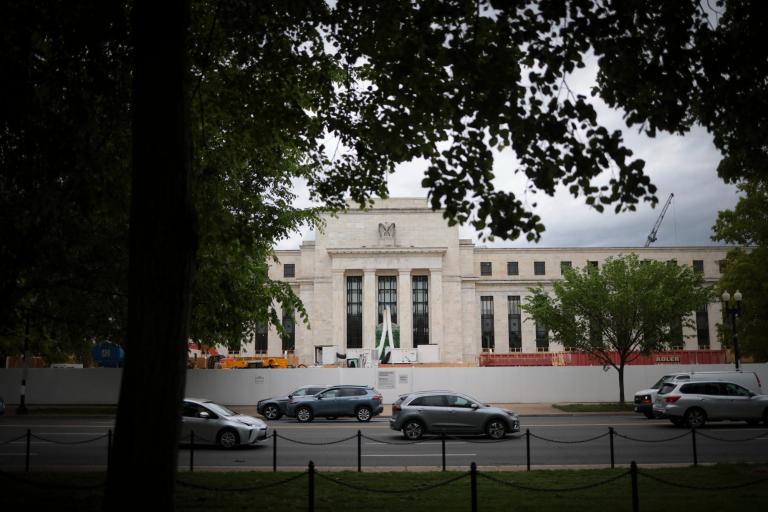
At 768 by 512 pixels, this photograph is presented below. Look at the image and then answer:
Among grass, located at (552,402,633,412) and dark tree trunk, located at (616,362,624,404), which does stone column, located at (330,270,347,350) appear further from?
dark tree trunk, located at (616,362,624,404)

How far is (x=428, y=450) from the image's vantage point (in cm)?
1853

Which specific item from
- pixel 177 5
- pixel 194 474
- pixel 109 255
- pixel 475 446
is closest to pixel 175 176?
pixel 177 5

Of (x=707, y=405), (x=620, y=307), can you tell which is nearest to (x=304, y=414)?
(x=707, y=405)

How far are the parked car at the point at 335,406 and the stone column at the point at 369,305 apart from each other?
4525 cm

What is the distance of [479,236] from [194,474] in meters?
8.26

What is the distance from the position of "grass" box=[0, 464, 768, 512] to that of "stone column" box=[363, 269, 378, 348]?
59630 millimetres

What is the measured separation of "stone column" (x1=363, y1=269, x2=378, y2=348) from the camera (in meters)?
73.6

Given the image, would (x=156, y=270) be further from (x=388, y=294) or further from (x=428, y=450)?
(x=388, y=294)

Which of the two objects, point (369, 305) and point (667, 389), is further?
point (369, 305)

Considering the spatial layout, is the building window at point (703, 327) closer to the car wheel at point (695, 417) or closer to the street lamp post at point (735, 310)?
the street lamp post at point (735, 310)

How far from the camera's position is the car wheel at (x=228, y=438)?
19.3 meters

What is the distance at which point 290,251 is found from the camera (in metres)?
83.2

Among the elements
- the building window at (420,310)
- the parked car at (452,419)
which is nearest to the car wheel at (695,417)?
the parked car at (452,419)

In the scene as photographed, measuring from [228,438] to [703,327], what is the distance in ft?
241
